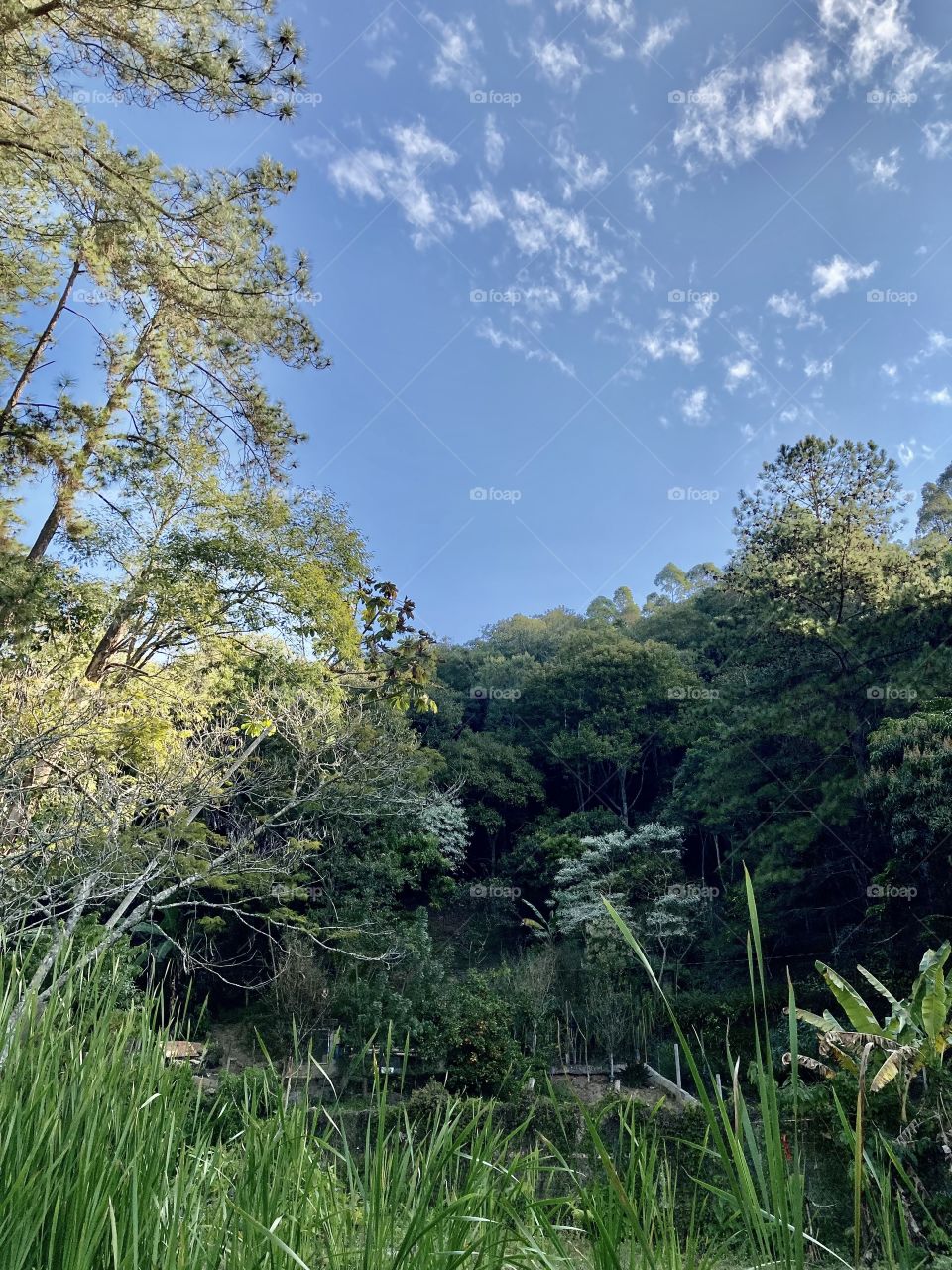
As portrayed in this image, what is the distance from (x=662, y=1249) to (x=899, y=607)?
43.8ft

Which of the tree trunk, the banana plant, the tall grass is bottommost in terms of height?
the banana plant

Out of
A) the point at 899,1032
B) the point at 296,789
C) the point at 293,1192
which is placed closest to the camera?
the point at 293,1192

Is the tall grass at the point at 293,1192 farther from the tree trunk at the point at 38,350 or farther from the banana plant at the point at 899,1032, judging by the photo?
the tree trunk at the point at 38,350


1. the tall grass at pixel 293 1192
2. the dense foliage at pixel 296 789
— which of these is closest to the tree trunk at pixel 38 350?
the dense foliage at pixel 296 789

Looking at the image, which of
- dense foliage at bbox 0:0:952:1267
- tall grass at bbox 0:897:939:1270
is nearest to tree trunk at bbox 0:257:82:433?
dense foliage at bbox 0:0:952:1267

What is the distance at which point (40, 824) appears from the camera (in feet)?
22.5

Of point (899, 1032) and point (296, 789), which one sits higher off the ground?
point (296, 789)

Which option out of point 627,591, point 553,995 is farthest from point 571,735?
point 627,591

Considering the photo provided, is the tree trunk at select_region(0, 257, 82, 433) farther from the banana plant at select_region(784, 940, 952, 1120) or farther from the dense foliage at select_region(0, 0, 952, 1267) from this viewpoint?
the banana plant at select_region(784, 940, 952, 1120)

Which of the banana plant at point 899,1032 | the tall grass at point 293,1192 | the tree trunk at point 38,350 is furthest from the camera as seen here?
the tree trunk at point 38,350

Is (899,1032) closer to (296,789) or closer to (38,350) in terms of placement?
(296,789)

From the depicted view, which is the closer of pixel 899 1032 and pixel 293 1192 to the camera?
pixel 293 1192

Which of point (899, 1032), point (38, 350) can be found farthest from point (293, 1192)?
point (38, 350)

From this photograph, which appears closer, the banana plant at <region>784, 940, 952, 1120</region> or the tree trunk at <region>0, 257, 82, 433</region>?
the banana plant at <region>784, 940, 952, 1120</region>
